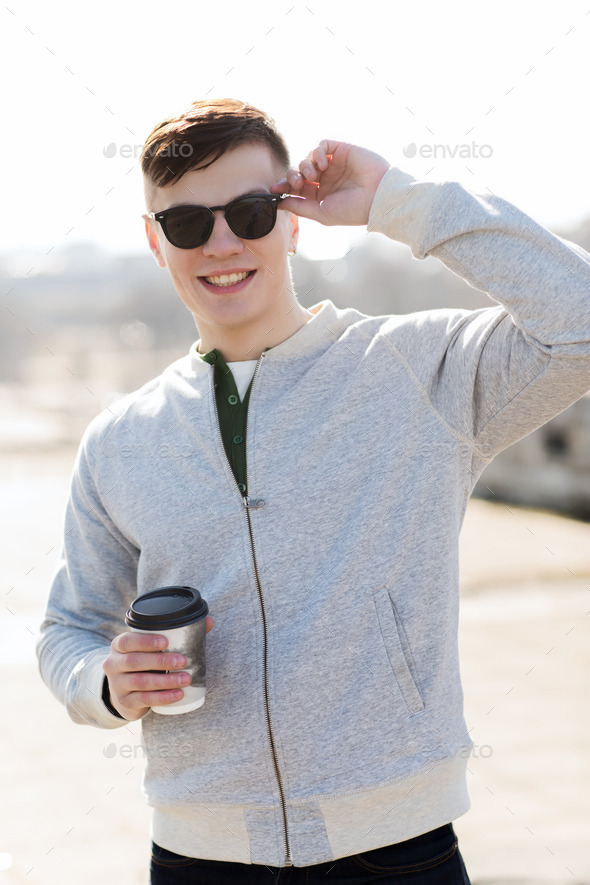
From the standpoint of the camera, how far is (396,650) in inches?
69.1

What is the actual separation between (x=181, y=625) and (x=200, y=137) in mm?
1093

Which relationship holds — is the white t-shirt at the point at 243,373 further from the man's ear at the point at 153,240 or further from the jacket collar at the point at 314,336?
the man's ear at the point at 153,240

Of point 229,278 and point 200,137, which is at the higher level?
point 200,137

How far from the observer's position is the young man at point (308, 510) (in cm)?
172

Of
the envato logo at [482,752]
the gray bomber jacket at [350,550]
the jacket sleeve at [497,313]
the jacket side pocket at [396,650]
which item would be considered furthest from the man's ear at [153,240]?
A: the envato logo at [482,752]

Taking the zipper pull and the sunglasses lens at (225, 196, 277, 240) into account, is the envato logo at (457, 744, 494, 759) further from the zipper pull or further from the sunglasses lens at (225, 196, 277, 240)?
the sunglasses lens at (225, 196, 277, 240)

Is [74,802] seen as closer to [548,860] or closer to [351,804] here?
[548,860]

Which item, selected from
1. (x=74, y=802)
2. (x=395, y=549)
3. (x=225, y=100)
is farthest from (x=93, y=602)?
(x=74, y=802)

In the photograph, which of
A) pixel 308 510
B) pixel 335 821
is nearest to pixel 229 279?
pixel 308 510

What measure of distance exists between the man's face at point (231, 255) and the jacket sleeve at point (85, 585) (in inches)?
19.7

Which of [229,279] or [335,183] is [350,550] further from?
[335,183]

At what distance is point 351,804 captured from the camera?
1.73 m

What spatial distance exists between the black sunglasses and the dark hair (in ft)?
0.33

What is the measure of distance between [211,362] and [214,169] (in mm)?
459
